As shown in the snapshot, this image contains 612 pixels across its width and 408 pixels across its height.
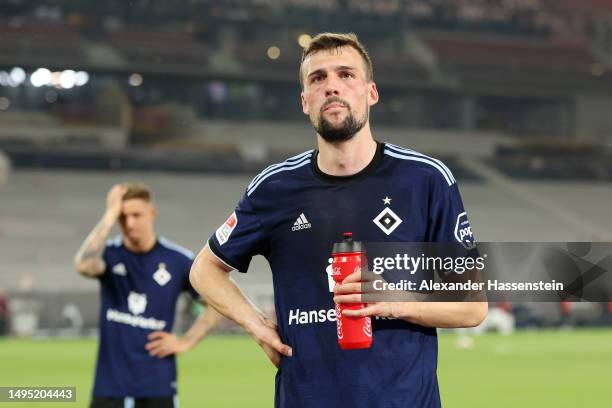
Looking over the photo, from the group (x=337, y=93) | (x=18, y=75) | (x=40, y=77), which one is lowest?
(x=337, y=93)

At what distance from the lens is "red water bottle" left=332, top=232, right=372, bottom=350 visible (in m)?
3.93

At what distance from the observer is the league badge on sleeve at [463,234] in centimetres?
419

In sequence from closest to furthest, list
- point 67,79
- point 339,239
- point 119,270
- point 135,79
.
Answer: point 339,239 → point 119,270 → point 67,79 → point 135,79

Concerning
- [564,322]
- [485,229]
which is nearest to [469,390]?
[564,322]

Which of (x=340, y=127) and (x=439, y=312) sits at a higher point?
(x=340, y=127)

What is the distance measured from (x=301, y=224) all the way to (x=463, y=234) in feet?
2.15

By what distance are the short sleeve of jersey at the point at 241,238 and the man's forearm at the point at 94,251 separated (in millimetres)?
3449

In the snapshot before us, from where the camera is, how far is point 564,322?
3566 cm

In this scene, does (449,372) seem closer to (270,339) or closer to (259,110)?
(270,339)

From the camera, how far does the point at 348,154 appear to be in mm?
4340

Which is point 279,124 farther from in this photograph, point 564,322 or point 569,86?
point 564,322

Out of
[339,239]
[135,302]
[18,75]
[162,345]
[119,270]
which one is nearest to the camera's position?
[339,239]

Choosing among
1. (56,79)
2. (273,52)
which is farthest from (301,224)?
(273,52)

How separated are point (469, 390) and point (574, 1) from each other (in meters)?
44.5
